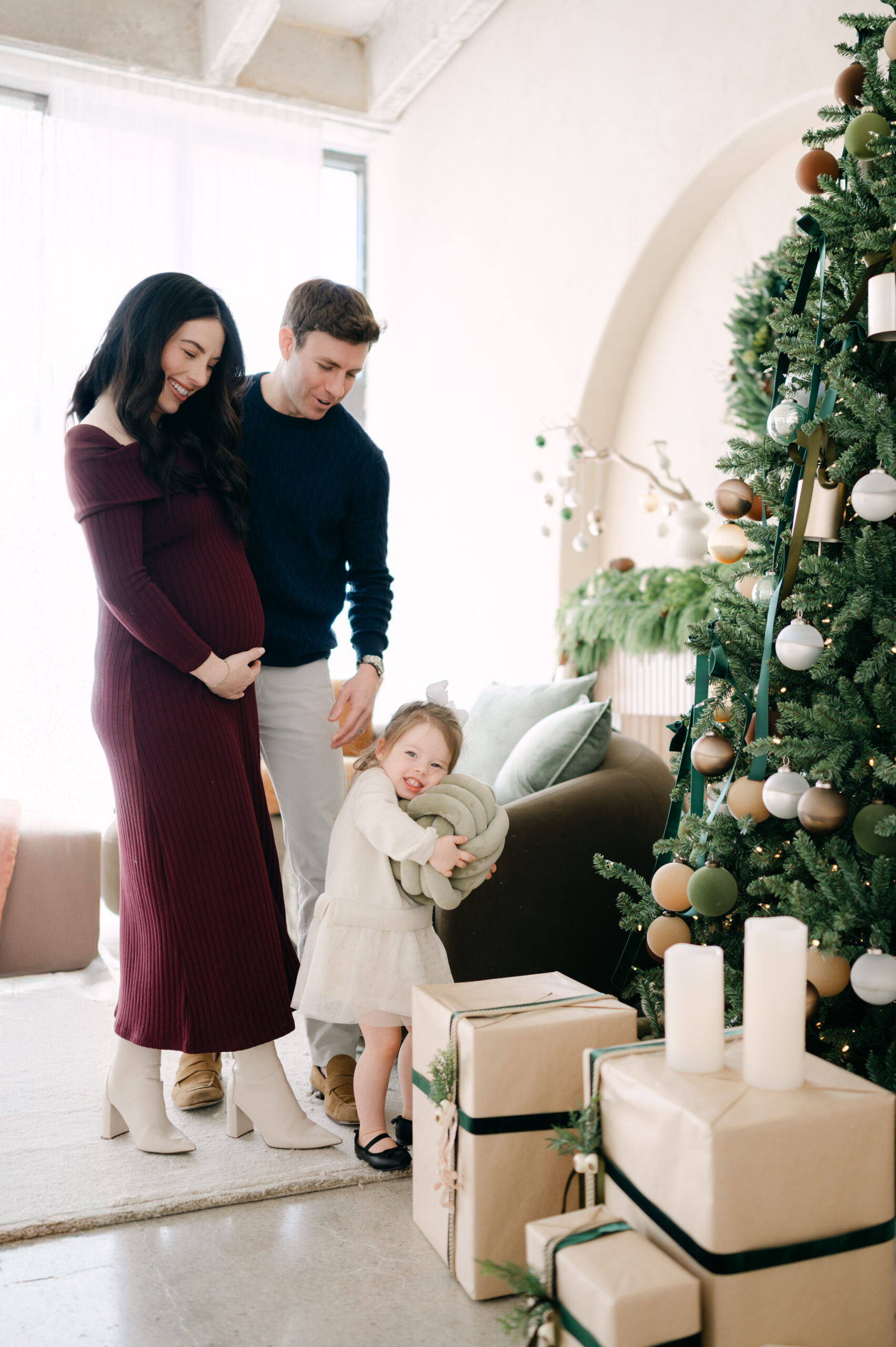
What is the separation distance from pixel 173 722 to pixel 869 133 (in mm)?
1319

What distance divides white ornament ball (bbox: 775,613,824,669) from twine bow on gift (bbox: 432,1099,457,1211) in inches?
28.7

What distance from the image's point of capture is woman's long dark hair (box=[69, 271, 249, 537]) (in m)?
1.71

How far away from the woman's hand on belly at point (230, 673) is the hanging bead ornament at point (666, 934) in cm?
75

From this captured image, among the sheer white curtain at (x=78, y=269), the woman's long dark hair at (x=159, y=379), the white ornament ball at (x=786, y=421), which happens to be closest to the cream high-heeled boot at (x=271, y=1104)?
the woman's long dark hair at (x=159, y=379)

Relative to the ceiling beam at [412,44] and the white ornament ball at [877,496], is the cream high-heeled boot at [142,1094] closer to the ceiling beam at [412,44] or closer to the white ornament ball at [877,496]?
the white ornament ball at [877,496]

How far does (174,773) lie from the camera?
1726 millimetres

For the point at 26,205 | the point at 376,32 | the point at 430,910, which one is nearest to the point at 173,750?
the point at 430,910

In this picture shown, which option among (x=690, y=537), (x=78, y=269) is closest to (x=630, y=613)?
(x=690, y=537)

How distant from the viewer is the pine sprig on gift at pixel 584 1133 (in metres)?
1.22

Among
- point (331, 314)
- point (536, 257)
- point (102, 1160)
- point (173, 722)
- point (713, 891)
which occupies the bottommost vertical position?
point (102, 1160)

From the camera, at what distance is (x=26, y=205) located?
429cm

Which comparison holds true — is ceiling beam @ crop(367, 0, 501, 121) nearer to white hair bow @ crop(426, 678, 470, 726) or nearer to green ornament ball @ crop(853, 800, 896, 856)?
white hair bow @ crop(426, 678, 470, 726)

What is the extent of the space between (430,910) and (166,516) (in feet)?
2.54

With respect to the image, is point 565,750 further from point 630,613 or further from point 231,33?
point 231,33
